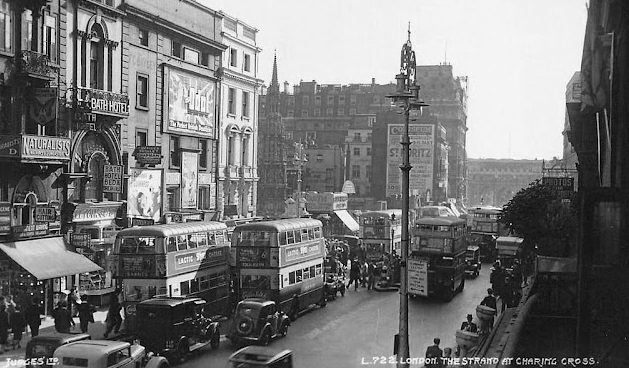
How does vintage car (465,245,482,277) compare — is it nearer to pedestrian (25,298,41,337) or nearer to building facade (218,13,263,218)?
building facade (218,13,263,218)

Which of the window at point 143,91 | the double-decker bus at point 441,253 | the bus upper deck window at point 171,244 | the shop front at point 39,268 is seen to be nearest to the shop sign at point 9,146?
the shop front at point 39,268

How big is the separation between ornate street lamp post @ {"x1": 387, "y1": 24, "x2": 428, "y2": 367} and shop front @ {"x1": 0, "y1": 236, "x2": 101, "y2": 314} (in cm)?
1547

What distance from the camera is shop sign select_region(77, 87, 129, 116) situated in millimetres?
30750

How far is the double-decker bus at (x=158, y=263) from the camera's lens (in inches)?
936

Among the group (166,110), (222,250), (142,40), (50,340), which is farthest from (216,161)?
(50,340)

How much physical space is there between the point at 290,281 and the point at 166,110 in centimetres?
1555

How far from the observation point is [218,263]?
28.1 metres

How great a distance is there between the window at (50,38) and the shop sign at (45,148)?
3951 millimetres

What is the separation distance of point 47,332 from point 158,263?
493cm

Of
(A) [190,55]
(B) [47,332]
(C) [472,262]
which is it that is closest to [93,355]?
(B) [47,332]

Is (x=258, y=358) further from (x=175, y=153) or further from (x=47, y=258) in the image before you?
(x=175, y=153)

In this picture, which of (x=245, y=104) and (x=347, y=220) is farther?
(x=347, y=220)

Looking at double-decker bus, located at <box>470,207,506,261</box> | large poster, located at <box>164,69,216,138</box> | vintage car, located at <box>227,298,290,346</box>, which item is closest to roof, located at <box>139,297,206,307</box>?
vintage car, located at <box>227,298,290,346</box>

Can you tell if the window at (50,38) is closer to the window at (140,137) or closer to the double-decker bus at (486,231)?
the window at (140,137)
